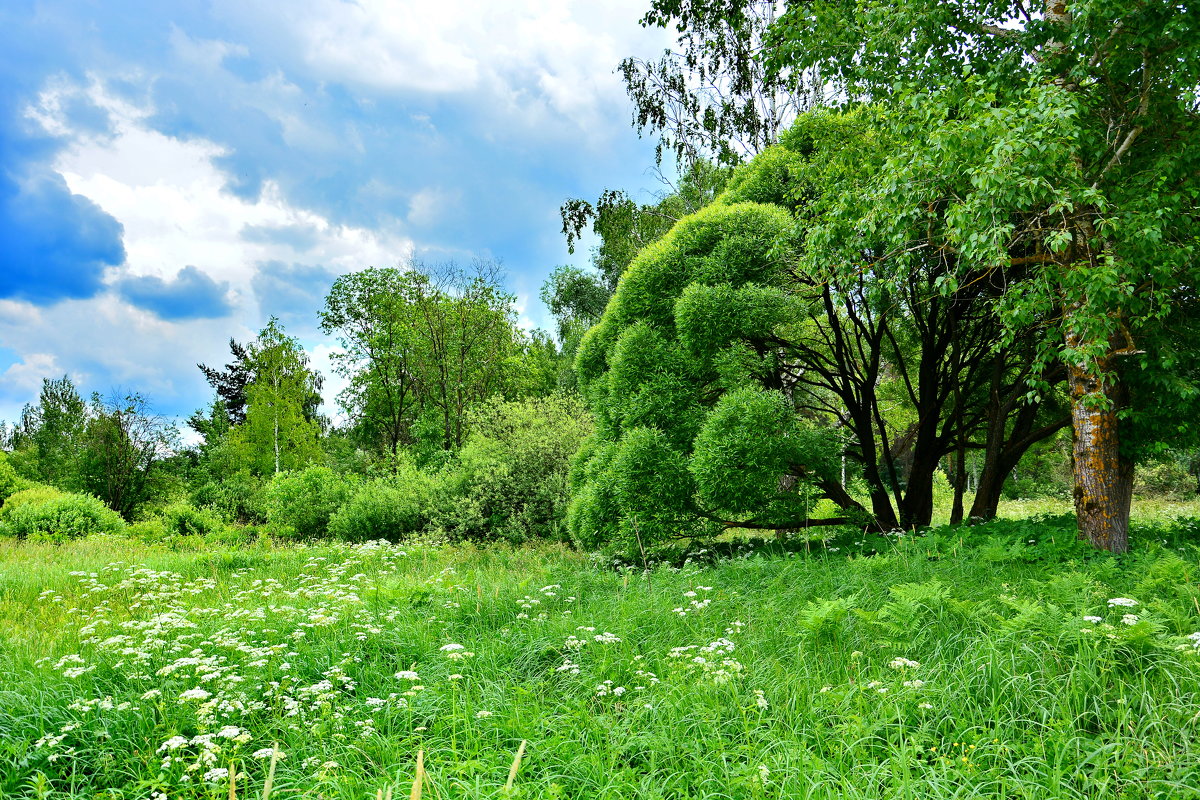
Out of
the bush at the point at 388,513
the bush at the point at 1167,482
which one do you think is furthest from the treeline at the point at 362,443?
the bush at the point at 1167,482

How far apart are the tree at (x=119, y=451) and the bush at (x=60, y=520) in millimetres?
8728

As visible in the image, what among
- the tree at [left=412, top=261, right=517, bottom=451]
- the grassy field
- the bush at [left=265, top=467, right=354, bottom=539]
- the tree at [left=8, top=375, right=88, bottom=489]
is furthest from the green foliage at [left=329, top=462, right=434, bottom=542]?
the tree at [left=8, top=375, right=88, bottom=489]

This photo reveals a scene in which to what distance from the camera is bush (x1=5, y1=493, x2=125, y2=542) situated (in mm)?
14500

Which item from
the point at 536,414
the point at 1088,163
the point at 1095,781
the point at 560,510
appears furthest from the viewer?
the point at 536,414

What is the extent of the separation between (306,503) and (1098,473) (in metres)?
17.3

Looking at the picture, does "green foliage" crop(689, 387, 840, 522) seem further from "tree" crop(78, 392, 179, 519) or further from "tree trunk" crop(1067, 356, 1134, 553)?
"tree" crop(78, 392, 179, 519)

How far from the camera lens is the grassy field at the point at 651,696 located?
2.73 metres

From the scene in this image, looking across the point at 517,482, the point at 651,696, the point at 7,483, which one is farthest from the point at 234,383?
the point at 651,696

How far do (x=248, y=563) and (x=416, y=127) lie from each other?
1955 centimetres

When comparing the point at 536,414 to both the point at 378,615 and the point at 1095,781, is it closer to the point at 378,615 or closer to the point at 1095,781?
the point at 378,615

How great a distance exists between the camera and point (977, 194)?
16.4 ft

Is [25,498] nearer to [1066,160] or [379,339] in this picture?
[379,339]

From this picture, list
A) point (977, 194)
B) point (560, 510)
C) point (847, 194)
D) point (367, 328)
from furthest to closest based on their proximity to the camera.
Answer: point (367, 328) → point (560, 510) → point (847, 194) → point (977, 194)

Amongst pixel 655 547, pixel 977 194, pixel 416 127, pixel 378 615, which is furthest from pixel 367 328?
pixel 977 194
